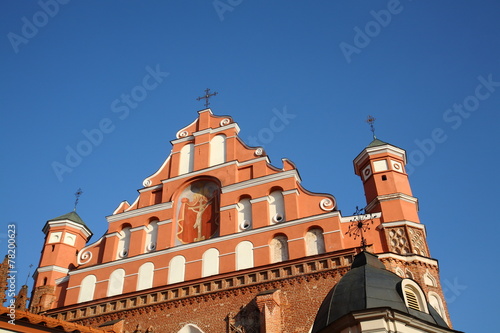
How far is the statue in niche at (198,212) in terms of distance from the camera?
768 inches

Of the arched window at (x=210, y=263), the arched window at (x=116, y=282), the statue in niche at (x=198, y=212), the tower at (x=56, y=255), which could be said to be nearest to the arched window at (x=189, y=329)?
the arched window at (x=210, y=263)

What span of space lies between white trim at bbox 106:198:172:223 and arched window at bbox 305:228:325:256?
5.66 m

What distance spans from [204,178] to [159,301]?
17.1 ft

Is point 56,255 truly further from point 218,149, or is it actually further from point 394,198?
point 394,198

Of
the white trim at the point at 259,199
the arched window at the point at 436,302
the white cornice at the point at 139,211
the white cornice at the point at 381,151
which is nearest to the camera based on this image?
the arched window at the point at 436,302

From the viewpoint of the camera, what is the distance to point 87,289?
19375 mm

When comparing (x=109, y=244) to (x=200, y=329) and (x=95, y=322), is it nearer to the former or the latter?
(x=95, y=322)

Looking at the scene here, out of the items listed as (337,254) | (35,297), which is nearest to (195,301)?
(337,254)

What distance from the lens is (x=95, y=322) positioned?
59.3 feet

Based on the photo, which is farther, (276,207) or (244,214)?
(244,214)

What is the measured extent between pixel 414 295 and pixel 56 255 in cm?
1467

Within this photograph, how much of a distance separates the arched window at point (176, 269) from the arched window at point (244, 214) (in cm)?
228

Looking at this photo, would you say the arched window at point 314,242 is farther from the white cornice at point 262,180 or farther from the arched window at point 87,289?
the arched window at point 87,289

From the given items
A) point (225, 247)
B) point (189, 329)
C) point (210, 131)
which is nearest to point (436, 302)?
point (225, 247)
